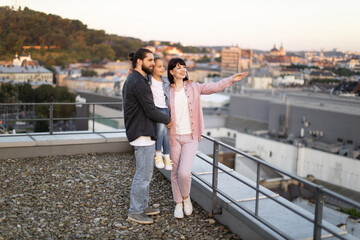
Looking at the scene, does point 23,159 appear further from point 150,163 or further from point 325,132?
point 325,132

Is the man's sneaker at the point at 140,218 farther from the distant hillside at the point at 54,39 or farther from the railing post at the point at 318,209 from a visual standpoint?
the distant hillside at the point at 54,39

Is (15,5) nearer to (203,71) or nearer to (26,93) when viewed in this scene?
(26,93)

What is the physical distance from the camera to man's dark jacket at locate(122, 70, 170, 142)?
2873 millimetres

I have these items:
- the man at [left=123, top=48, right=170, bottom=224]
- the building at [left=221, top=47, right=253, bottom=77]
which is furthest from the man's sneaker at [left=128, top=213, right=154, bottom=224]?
the building at [left=221, top=47, right=253, bottom=77]

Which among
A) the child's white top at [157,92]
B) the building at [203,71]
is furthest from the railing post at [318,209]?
the building at [203,71]

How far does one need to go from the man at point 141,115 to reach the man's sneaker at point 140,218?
21cm

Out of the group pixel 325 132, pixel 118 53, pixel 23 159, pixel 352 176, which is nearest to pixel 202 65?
pixel 118 53

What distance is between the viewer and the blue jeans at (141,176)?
10.0 ft

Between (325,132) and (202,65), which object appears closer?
(325,132)

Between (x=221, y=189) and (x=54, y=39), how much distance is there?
2868cm

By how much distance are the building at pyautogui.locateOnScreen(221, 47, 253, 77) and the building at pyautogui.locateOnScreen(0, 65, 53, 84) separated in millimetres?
74848

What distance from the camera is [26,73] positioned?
27.1 meters

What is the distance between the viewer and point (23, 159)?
5117 millimetres

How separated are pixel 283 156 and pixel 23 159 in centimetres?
2521
